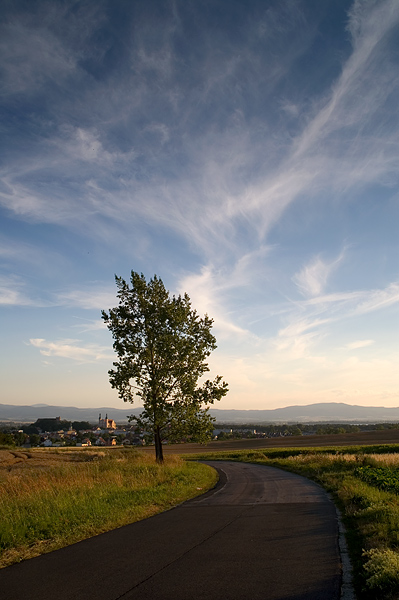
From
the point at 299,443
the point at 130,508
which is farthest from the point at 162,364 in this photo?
the point at 299,443

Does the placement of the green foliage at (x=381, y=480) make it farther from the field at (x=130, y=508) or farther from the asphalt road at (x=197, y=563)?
the asphalt road at (x=197, y=563)

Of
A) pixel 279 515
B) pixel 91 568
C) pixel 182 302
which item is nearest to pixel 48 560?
pixel 91 568

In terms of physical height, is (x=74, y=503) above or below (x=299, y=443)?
above

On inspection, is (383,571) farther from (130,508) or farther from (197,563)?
(130,508)

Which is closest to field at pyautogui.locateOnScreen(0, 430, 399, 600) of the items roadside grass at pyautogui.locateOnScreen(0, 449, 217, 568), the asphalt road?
roadside grass at pyautogui.locateOnScreen(0, 449, 217, 568)

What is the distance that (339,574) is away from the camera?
685cm

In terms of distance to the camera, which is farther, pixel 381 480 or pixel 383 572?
pixel 381 480

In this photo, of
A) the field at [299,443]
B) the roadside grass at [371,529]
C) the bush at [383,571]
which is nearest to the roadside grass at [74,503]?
the roadside grass at [371,529]

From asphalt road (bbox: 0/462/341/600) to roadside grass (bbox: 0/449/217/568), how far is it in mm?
707

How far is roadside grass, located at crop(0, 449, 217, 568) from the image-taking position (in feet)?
31.5

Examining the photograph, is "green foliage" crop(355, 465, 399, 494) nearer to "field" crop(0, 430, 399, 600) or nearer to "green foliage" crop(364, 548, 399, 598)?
"field" crop(0, 430, 399, 600)

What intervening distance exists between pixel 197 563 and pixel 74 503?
6.42m

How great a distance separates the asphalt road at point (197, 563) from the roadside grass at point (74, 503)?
707 millimetres

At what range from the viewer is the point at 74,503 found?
12648mm
